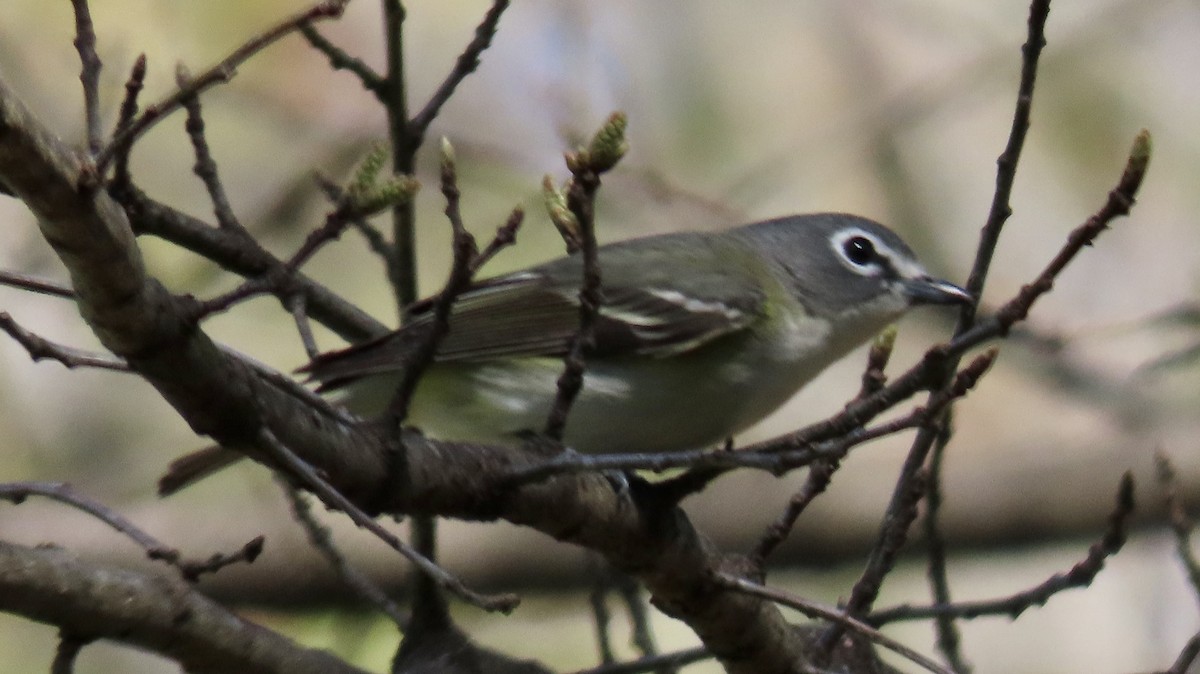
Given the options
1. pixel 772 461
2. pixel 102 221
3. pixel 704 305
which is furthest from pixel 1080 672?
pixel 102 221

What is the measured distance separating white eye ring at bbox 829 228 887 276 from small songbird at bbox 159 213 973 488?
0.17 m

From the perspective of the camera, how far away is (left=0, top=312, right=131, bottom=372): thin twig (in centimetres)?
248

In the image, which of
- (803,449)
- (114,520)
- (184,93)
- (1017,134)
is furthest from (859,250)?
(184,93)

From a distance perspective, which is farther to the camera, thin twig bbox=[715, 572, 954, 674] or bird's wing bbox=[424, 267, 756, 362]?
bird's wing bbox=[424, 267, 756, 362]

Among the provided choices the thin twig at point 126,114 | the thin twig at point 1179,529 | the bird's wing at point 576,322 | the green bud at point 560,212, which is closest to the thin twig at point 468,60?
the bird's wing at point 576,322

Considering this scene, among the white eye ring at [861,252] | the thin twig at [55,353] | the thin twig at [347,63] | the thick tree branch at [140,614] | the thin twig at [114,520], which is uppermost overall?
the white eye ring at [861,252]

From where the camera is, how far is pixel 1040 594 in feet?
12.0

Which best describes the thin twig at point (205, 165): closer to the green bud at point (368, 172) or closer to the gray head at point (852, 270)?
the green bud at point (368, 172)

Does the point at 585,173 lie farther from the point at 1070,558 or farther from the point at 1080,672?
the point at 1080,672

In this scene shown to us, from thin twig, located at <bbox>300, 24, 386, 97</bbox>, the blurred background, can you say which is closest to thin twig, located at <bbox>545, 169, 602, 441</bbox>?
thin twig, located at <bbox>300, 24, 386, 97</bbox>

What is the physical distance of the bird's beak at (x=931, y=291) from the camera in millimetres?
4660

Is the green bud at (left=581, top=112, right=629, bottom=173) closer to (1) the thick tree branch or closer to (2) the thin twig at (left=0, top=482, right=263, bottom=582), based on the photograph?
(2) the thin twig at (left=0, top=482, right=263, bottom=582)

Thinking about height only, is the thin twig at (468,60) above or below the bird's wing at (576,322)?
above

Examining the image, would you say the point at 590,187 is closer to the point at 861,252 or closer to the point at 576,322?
the point at 576,322
